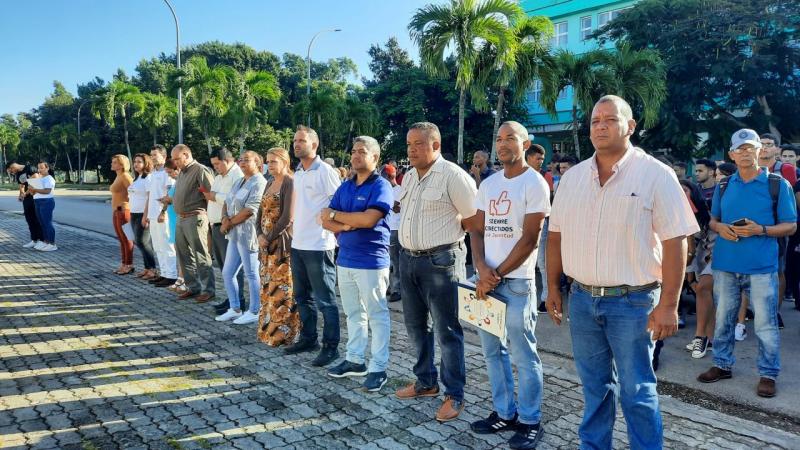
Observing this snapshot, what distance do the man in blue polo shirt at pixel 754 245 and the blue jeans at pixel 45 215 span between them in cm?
1240

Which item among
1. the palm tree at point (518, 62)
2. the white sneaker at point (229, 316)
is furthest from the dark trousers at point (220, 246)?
the palm tree at point (518, 62)

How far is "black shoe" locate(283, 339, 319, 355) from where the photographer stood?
17.6ft

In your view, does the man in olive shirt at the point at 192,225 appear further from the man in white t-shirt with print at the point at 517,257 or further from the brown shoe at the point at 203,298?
the man in white t-shirt with print at the point at 517,257

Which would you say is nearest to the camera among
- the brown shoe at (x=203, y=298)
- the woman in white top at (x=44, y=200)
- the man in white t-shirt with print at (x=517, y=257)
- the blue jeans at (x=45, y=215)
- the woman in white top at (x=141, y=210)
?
the man in white t-shirt with print at (x=517, y=257)

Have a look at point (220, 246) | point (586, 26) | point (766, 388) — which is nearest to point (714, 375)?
point (766, 388)

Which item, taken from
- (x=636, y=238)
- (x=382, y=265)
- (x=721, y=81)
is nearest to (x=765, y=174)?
(x=636, y=238)

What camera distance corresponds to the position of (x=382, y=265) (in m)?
4.43

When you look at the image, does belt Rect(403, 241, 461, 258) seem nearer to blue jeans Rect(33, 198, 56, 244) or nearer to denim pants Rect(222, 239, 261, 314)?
denim pants Rect(222, 239, 261, 314)

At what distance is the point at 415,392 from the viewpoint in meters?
4.25

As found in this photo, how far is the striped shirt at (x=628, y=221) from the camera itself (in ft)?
8.77

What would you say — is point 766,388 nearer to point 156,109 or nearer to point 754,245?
point 754,245

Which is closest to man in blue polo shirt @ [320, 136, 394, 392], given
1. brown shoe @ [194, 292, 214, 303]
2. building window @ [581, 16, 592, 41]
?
brown shoe @ [194, 292, 214, 303]

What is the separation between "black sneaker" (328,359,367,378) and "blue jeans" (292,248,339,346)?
14.7 inches

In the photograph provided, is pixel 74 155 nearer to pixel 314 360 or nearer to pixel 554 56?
pixel 554 56
